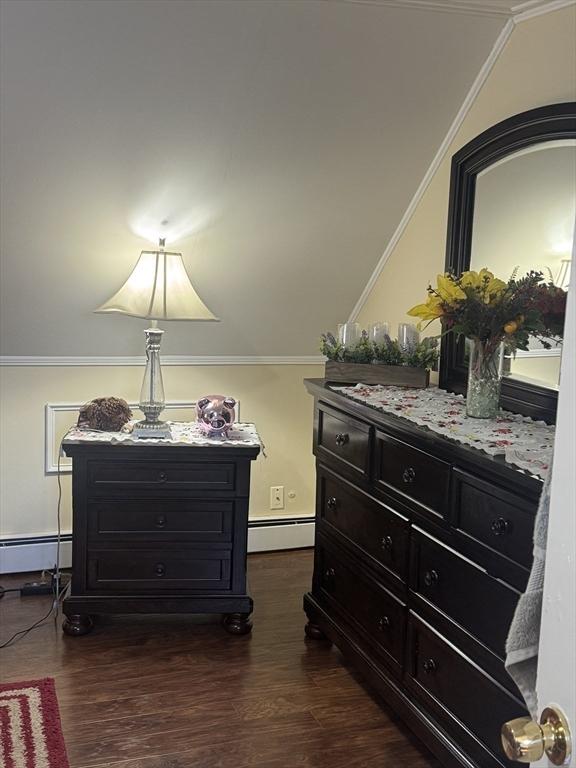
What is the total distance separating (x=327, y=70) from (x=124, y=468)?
1.54 meters

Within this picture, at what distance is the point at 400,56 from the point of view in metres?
2.70

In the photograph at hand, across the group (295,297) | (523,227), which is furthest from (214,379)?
(523,227)

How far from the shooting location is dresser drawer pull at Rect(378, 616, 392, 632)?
2.46 metres

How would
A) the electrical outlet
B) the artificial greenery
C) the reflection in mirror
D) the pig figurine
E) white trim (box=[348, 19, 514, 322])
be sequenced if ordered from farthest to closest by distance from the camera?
1. the electrical outlet
2. the pig figurine
3. the artificial greenery
4. white trim (box=[348, 19, 514, 322])
5. the reflection in mirror

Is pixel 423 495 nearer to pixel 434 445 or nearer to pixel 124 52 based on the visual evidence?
pixel 434 445

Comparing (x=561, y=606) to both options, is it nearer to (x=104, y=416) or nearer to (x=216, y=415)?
(x=216, y=415)

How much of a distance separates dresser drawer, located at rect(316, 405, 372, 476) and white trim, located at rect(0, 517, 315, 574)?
102 cm

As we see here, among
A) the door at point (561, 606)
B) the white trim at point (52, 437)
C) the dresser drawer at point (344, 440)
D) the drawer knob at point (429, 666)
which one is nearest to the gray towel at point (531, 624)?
the door at point (561, 606)

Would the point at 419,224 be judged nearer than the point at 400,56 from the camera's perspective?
No

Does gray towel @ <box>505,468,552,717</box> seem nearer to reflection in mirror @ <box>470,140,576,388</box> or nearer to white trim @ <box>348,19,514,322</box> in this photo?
reflection in mirror @ <box>470,140,576,388</box>

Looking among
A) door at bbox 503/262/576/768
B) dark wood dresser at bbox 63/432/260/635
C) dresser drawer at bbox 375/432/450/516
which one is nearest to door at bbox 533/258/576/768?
door at bbox 503/262/576/768

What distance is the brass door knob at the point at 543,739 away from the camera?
790 mm

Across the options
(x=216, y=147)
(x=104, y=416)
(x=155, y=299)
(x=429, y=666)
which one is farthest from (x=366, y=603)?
(x=216, y=147)

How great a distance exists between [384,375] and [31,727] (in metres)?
1.56
